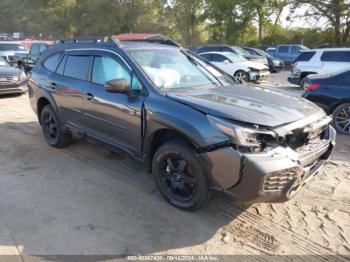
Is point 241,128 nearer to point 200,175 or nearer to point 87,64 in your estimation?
point 200,175

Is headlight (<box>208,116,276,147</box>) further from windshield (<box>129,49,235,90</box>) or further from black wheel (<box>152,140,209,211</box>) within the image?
windshield (<box>129,49,235,90</box>)

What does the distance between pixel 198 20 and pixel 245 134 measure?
128 feet

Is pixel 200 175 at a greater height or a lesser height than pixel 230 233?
greater

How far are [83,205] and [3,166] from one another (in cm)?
189

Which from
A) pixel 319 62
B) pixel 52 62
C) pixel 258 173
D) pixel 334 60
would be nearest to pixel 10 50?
pixel 52 62

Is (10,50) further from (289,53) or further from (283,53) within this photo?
(289,53)

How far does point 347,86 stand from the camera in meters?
7.00

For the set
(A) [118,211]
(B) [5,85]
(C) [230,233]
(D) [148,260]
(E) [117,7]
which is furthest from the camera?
(E) [117,7]

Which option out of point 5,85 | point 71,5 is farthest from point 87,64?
point 71,5

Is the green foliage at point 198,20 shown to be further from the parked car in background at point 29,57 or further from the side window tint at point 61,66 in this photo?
the side window tint at point 61,66

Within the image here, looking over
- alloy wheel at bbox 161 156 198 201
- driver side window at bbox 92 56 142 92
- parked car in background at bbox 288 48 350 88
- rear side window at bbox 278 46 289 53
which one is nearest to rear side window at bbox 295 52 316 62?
parked car in background at bbox 288 48 350 88

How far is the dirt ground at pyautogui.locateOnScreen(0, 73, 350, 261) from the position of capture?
3.28 m

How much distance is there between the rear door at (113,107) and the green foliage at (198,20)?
31.6m

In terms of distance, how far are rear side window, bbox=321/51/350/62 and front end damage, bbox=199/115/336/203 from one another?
10.8m
